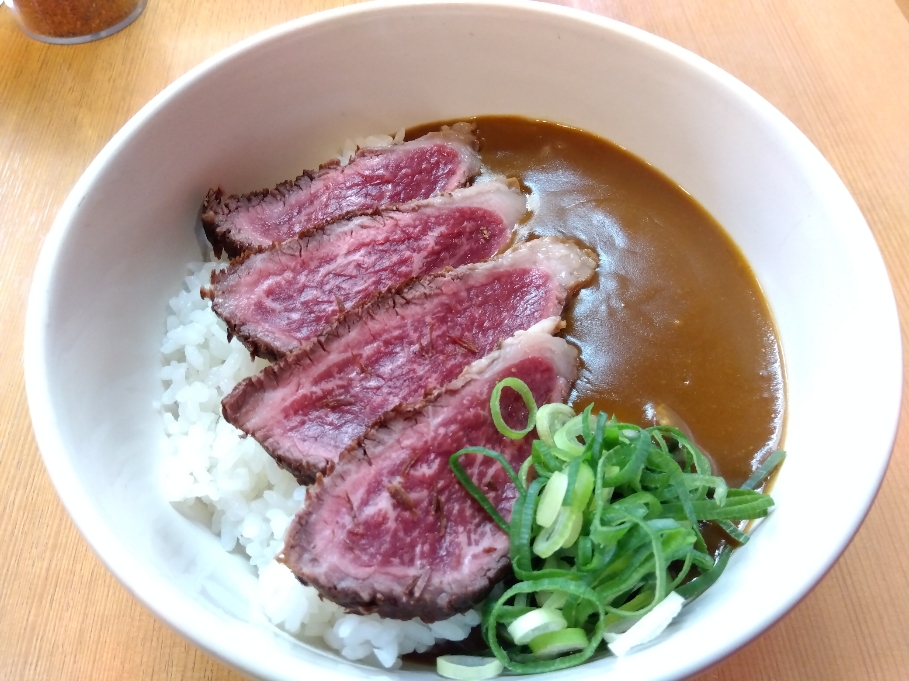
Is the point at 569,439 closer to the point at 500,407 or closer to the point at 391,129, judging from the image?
the point at 500,407

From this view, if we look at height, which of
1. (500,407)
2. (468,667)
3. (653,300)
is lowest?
(468,667)

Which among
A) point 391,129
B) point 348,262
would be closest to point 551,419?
point 348,262

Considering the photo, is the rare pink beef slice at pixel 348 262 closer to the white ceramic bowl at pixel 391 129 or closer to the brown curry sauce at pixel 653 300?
the brown curry sauce at pixel 653 300

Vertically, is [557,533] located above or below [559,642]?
above

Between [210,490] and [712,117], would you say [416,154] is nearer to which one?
[712,117]

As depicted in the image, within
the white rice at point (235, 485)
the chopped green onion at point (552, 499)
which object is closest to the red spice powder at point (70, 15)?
the white rice at point (235, 485)

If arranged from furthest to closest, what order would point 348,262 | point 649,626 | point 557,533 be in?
point 348,262 → point 557,533 → point 649,626

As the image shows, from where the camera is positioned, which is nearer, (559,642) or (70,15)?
(559,642)
